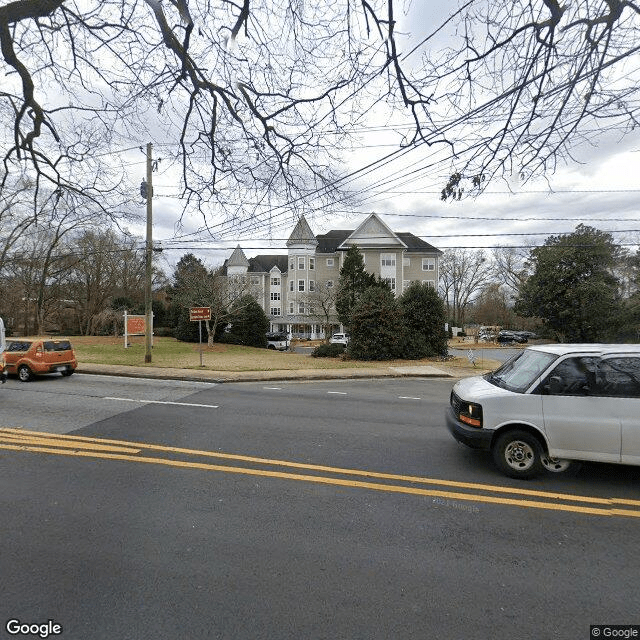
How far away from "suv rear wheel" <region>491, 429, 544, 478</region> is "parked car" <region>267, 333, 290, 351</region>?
30.3m

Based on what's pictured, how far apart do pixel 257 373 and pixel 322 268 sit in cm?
3238

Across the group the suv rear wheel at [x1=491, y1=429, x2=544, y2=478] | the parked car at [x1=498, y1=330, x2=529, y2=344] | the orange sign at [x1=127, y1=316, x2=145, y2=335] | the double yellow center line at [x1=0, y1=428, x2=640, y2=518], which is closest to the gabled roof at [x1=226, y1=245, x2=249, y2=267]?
the orange sign at [x1=127, y1=316, x2=145, y2=335]

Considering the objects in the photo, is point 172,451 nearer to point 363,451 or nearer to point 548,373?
point 363,451

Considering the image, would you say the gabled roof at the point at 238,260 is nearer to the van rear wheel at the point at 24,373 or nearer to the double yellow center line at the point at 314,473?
the van rear wheel at the point at 24,373

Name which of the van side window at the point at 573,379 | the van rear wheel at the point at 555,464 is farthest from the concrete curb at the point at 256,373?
the van side window at the point at 573,379

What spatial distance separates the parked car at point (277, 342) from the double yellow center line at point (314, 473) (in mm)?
28475

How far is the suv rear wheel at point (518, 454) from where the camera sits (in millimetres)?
4496

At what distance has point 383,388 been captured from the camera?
41.0 feet

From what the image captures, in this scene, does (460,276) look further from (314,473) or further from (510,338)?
(314,473)

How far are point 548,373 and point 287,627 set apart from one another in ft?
13.0

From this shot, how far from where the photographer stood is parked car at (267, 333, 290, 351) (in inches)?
1368

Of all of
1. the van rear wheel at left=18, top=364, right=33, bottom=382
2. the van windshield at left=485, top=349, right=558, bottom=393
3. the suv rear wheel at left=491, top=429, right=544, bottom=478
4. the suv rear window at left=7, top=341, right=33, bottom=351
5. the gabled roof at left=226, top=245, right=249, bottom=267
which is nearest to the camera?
the suv rear wheel at left=491, top=429, right=544, bottom=478

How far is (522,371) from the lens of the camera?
5078 millimetres

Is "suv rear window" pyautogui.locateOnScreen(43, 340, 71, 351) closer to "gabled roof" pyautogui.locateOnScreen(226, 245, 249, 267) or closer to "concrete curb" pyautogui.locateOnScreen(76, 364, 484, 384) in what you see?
"concrete curb" pyautogui.locateOnScreen(76, 364, 484, 384)
